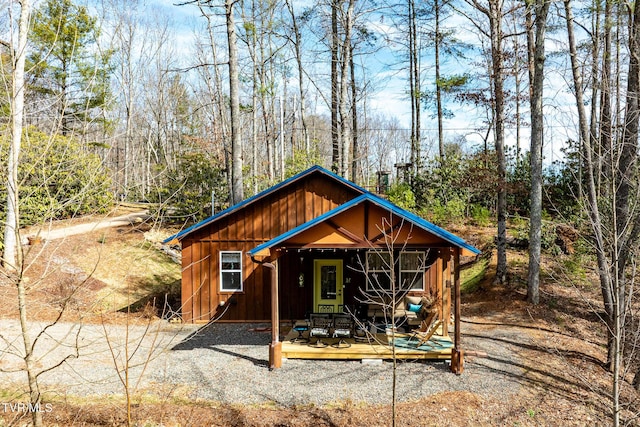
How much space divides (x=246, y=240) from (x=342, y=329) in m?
4.48

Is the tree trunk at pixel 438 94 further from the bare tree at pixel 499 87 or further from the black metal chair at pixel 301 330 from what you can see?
the black metal chair at pixel 301 330

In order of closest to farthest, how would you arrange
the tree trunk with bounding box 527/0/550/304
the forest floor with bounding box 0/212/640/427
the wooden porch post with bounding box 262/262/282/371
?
the forest floor with bounding box 0/212/640/427, the wooden porch post with bounding box 262/262/282/371, the tree trunk with bounding box 527/0/550/304

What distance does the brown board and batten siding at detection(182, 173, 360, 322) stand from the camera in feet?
42.5

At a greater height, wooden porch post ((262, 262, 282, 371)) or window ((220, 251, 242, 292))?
window ((220, 251, 242, 292))

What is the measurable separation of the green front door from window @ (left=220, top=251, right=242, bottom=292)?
7.88ft

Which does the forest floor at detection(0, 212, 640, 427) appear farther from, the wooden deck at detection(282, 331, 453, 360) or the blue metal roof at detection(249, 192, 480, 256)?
the blue metal roof at detection(249, 192, 480, 256)

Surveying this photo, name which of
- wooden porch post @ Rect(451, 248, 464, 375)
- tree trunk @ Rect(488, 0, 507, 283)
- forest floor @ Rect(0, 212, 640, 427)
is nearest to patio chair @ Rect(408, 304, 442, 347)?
wooden porch post @ Rect(451, 248, 464, 375)

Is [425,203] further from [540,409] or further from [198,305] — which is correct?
[540,409]

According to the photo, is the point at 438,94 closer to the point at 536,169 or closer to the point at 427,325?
the point at 536,169

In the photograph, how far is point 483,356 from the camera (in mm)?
9633

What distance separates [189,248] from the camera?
1297 cm

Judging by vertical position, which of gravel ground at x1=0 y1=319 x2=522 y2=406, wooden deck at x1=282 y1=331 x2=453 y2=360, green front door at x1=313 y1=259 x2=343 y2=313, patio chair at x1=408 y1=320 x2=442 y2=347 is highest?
green front door at x1=313 y1=259 x2=343 y2=313

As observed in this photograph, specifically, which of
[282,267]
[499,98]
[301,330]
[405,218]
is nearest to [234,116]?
[282,267]

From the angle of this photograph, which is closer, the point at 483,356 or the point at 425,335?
the point at 483,356
